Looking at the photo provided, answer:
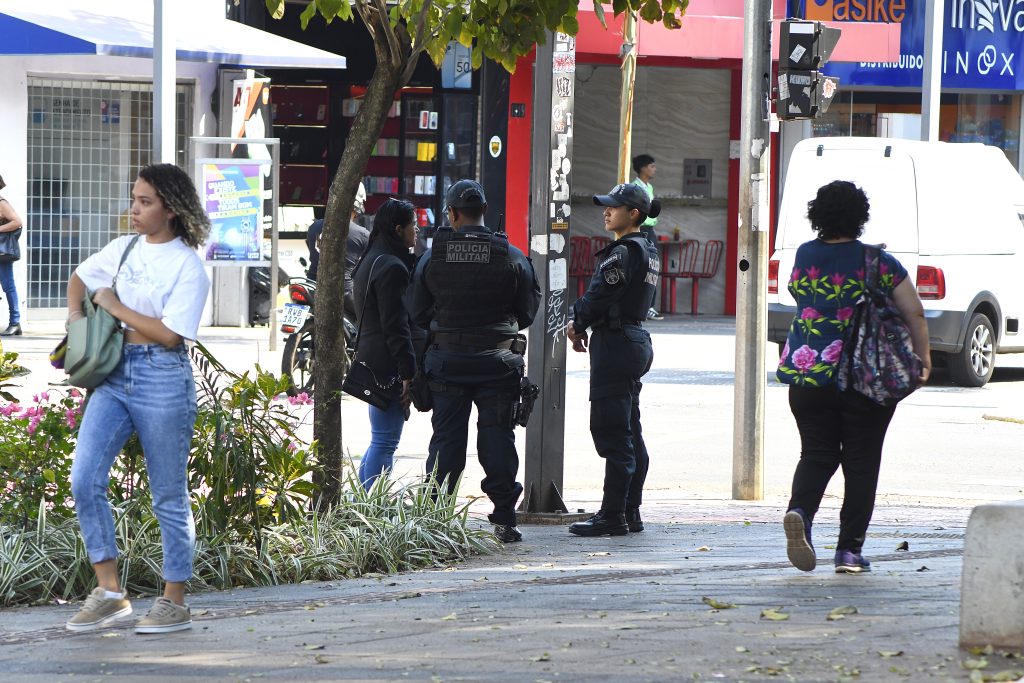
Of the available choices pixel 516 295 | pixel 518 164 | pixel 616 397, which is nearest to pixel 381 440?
pixel 516 295

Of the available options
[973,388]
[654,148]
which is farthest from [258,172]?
[654,148]

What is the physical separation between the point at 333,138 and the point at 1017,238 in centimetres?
1134

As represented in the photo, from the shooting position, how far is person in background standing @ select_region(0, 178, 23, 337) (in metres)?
17.7

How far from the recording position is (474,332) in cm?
774

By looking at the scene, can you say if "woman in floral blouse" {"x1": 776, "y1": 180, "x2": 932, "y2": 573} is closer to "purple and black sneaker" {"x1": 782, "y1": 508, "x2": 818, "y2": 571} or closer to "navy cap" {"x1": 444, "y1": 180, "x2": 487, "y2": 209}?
"purple and black sneaker" {"x1": 782, "y1": 508, "x2": 818, "y2": 571}

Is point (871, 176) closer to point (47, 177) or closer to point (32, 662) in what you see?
point (47, 177)

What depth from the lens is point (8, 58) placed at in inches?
Answer: 736

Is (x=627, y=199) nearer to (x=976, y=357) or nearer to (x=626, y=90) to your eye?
(x=976, y=357)

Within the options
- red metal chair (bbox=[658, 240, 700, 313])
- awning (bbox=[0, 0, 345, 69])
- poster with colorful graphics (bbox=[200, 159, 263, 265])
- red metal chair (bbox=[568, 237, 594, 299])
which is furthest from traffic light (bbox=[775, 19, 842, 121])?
red metal chair (bbox=[658, 240, 700, 313])

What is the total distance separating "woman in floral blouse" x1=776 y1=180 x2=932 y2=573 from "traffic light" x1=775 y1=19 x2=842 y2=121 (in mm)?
3264

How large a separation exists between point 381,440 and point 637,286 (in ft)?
5.05

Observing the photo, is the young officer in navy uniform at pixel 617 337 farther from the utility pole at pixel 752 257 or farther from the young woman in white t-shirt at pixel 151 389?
the young woman in white t-shirt at pixel 151 389

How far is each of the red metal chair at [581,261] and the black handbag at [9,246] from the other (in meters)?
9.46

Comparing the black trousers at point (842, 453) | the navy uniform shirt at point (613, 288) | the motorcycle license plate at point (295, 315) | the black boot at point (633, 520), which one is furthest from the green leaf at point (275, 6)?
the motorcycle license plate at point (295, 315)
